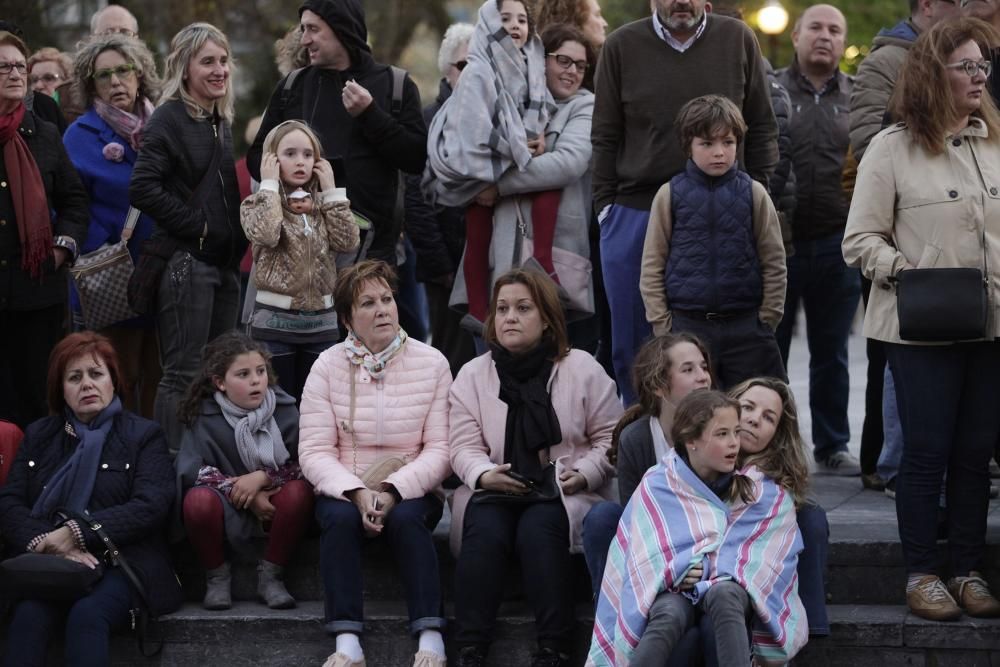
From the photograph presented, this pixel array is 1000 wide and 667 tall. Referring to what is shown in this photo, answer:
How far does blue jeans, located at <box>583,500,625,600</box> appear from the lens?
591 cm

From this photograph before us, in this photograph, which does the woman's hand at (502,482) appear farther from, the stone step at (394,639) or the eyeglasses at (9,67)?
the eyeglasses at (9,67)

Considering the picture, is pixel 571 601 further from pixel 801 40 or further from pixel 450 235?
pixel 801 40

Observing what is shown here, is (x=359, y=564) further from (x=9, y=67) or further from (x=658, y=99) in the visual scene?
(x=9, y=67)

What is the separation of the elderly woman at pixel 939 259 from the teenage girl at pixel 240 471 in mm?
2244

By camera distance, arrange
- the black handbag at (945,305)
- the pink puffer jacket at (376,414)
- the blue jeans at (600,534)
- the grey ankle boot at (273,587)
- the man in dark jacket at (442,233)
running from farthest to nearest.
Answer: the man in dark jacket at (442,233), the pink puffer jacket at (376,414), the grey ankle boot at (273,587), the blue jeans at (600,534), the black handbag at (945,305)

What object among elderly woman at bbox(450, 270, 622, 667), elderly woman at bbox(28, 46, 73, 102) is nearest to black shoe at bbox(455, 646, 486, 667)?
elderly woman at bbox(450, 270, 622, 667)

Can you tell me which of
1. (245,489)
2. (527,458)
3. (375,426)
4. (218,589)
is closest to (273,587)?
(218,589)

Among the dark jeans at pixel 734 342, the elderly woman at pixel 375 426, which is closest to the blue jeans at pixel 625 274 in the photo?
the dark jeans at pixel 734 342

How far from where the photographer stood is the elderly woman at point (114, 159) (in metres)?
7.62

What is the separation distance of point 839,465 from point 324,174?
2895mm

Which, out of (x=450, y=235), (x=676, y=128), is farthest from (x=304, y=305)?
(x=676, y=128)

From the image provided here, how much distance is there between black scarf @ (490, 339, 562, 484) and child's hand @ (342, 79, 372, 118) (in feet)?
4.36

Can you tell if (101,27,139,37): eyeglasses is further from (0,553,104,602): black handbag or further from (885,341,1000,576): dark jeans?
(885,341,1000,576): dark jeans

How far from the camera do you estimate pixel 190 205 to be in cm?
716
